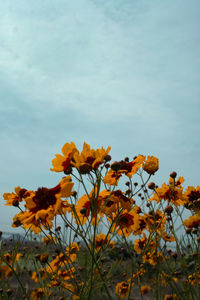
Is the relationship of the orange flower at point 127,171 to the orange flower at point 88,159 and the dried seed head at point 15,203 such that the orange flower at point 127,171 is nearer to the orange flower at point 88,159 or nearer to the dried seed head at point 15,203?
the orange flower at point 88,159

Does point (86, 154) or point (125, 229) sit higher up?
point (86, 154)

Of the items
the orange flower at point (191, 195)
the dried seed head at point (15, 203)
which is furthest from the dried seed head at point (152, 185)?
the dried seed head at point (15, 203)

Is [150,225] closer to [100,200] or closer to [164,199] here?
[164,199]

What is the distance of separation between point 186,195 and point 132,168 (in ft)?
3.12

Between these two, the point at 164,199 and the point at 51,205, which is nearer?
the point at 51,205

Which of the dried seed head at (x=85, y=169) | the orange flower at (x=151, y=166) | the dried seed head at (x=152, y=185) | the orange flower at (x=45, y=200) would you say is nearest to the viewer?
the orange flower at (x=45, y=200)

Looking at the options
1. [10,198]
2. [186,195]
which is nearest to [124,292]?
[186,195]

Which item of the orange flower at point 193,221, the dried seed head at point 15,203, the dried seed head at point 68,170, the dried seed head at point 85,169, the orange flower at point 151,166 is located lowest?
the orange flower at point 193,221

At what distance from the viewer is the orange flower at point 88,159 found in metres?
1.16

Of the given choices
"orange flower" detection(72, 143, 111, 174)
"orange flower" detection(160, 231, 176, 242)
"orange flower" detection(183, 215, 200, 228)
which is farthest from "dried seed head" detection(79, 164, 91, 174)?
"orange flower" detection(160, 231, 176, 242)

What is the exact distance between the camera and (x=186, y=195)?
212 centimetres

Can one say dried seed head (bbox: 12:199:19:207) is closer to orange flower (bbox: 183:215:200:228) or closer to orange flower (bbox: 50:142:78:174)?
orange flower (bbox: 50:142:78:174)

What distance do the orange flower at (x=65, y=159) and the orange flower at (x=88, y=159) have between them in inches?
1.3

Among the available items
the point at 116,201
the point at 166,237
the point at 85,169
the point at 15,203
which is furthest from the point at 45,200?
the point at 166,237
